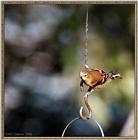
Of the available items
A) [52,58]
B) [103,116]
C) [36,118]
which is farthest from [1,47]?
[103,116]

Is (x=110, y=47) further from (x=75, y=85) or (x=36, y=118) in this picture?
(x=36, y=118)

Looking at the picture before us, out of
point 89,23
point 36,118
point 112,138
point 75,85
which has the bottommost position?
point 112,138

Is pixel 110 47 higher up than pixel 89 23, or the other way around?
pixel 89 23

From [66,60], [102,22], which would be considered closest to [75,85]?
[66,60]
